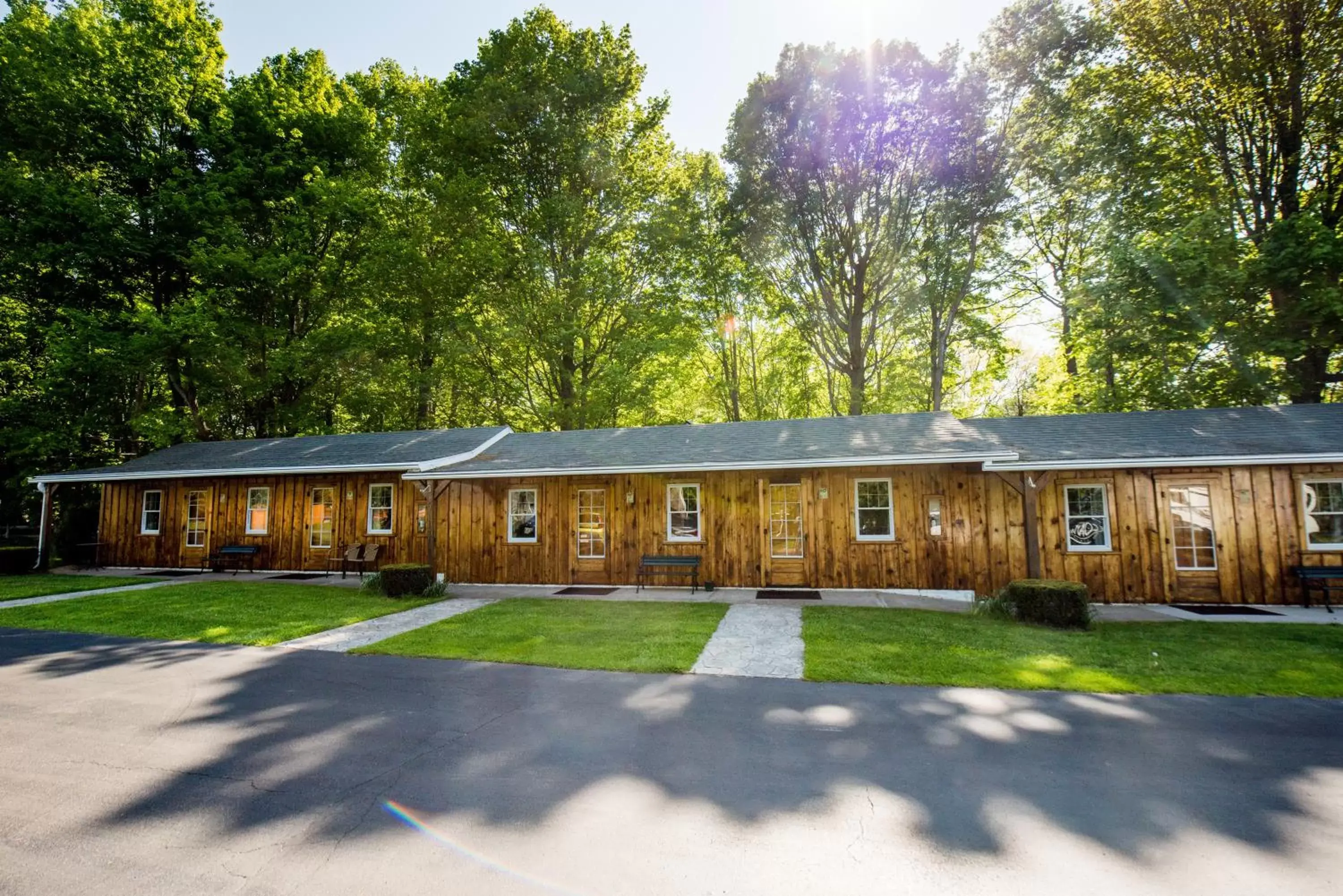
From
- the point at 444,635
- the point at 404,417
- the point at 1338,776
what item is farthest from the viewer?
the point at 404,417

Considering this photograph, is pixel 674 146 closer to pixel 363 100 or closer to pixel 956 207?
pixel 956 207

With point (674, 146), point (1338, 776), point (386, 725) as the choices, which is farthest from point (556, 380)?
point (1338, 776)

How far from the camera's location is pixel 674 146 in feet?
78.9

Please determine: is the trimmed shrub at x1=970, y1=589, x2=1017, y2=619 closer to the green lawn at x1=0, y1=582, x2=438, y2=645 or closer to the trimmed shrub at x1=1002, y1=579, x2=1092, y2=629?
the trimmed shrub at x1=1002, y1=579, x2=1092, y2=629

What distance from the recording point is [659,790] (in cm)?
379

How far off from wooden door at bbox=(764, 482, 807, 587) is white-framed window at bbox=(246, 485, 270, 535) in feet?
44.7

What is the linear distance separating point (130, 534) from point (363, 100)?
2001cm

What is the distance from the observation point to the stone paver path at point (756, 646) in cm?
653

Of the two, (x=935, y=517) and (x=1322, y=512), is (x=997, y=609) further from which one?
(x=1322, y=512)

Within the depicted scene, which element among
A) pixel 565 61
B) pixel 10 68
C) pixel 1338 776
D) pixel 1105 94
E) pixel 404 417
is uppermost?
pixel 565 61

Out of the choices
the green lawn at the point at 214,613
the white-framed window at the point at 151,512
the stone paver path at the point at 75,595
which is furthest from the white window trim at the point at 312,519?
the white-framed window at the point at 151,512

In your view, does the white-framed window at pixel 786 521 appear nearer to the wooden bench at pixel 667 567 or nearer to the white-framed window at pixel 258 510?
the wooden bench at pixel 667 567

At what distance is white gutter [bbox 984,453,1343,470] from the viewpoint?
958 cm

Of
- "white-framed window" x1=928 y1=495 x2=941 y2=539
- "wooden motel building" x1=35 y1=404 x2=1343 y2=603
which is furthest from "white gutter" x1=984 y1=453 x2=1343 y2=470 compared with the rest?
"white-framed window" x1=928 y1=495 x2=941 y2=539
